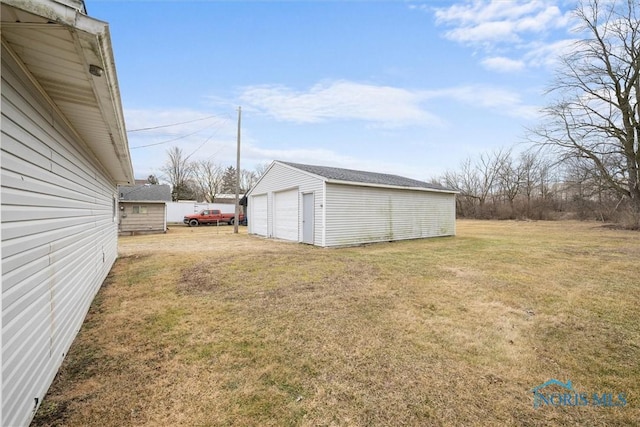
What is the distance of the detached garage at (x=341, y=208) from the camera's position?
1068 centimetres

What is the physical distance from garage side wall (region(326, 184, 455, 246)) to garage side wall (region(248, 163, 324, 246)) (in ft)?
1.67

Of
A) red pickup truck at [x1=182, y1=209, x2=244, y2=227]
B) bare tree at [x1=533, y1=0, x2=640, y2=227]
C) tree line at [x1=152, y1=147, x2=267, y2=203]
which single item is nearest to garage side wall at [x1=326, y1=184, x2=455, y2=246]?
bare tree at [x1=533, y1=0, x2=640, y2=227]

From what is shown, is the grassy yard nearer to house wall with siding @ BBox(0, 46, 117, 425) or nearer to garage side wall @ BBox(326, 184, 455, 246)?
house wall with siding @ BBox(0, 46, 117, 425)

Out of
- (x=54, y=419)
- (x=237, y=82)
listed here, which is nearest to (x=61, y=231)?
(x=54, y=419)

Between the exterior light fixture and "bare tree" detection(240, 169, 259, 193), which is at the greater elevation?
"bare tree" detection(240, 169, 259, 193)

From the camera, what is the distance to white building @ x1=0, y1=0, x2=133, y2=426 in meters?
1.53

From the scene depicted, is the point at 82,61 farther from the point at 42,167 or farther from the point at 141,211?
the point at 141,211

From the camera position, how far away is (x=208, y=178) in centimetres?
4044

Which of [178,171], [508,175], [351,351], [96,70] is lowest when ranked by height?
[351,351]

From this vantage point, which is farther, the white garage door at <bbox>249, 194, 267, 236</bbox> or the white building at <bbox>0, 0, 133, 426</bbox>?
the white garage door at <bbox>249, 194, 267, 236</bbox>

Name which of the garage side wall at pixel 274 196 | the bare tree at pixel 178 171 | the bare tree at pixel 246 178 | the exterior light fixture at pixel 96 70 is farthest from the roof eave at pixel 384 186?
the bare tree at pixel 246 178

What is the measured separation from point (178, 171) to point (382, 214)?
3227 centimetres

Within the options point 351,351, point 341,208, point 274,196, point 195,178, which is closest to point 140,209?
point 274,196

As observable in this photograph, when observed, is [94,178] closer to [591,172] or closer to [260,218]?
[260,218]
